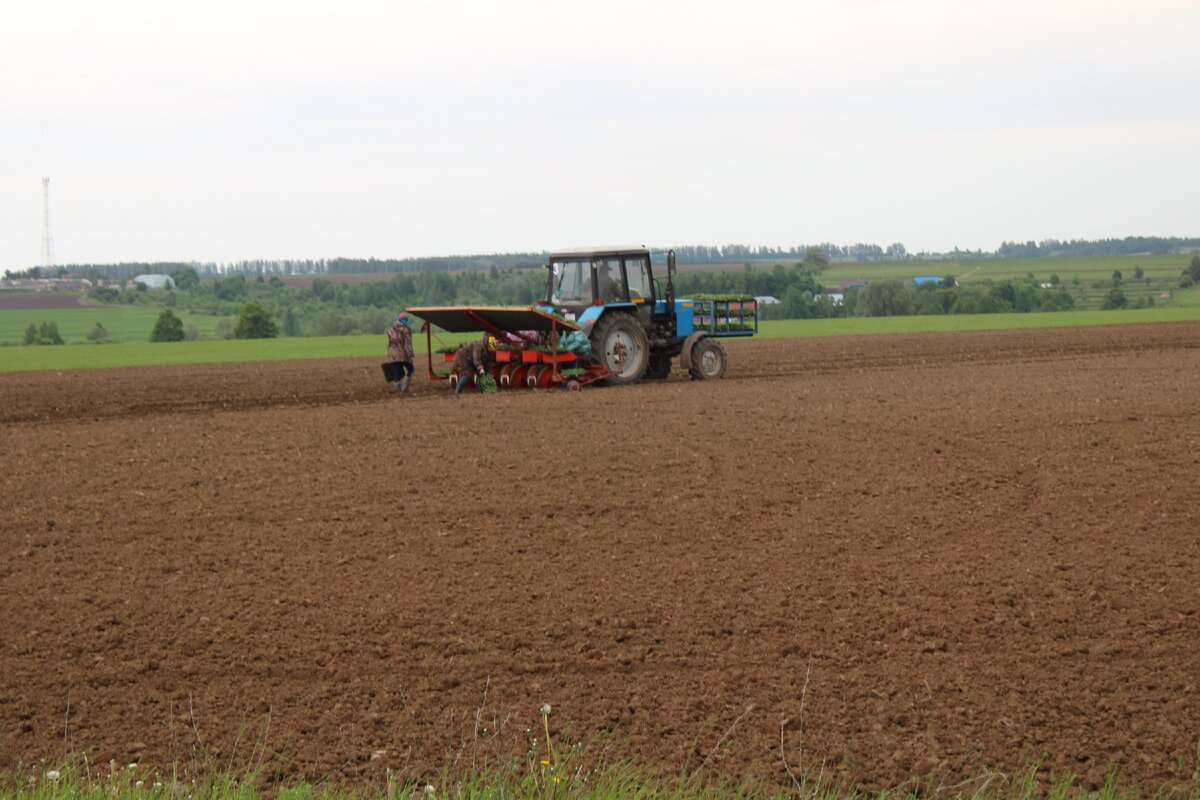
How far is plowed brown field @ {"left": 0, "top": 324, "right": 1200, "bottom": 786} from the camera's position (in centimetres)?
762

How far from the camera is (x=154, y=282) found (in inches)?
3957

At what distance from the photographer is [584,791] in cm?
574

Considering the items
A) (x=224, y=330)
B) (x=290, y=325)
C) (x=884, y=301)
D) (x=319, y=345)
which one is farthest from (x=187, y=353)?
(x=884, y=301)

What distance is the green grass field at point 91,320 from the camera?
64.1 metres

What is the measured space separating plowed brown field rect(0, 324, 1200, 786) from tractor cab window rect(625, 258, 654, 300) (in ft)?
15.8

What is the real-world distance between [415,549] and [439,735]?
3775mm

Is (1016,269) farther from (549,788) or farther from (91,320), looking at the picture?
(549,788)

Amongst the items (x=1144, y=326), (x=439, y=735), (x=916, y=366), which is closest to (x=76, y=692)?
(x=439, y=735)

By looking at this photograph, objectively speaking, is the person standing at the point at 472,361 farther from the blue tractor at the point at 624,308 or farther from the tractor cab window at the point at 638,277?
the tractor cab window at the point at 638,277

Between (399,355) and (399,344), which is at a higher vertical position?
(399,344)

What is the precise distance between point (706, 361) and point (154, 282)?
83733mm

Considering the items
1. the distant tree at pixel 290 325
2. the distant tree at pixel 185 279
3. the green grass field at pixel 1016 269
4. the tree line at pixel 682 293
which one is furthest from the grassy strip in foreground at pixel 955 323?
the distant tree at pixel 185 279

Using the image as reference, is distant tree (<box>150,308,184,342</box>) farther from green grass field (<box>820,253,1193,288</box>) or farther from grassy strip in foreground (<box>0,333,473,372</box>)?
green grass field (<box>820,253,1193,288</box>)

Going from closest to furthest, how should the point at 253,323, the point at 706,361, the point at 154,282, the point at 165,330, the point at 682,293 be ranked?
the point at 706,361 → the point at 682,293 → the point at 165,330 → the point at 253,323 → the point at 154,282
